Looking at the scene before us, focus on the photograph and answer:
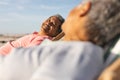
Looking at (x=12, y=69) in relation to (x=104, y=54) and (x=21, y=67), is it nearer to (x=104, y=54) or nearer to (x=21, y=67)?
(x=21, y=67)

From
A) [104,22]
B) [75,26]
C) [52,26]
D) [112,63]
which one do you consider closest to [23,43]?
[52,26]

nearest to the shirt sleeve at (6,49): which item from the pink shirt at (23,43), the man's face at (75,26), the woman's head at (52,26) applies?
the pink shirt at (23,43)

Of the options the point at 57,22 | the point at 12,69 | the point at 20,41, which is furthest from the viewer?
the point at 57,22

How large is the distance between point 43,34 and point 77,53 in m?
4.54

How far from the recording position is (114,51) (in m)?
2.15

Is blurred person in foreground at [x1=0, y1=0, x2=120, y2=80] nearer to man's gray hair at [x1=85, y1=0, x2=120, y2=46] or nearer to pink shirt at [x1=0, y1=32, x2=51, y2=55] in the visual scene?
man's gray hair at [x1=85, y1=0, x2=120, y2=46]

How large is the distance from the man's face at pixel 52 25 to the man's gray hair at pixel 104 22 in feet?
14.7

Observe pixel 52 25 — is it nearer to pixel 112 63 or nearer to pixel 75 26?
pixel 75 26

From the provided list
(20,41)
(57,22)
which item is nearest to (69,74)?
(20,41)

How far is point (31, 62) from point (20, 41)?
154 inches

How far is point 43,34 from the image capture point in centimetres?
662

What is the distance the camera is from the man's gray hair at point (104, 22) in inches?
86.0

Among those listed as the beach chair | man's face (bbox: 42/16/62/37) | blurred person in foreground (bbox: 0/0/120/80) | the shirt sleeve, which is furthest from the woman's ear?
man's face (bbox: 42/16/62/37)

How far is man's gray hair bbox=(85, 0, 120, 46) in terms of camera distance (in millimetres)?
2186
